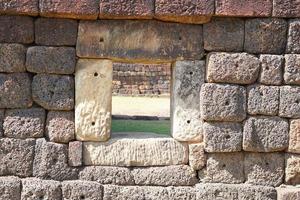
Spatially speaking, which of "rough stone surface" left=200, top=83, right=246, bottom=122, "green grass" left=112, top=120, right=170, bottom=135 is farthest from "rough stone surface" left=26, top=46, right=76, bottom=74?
"green grass" left=112, top=120, right=170, bottom=135

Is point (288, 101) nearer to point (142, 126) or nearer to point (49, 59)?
point (49, 59)

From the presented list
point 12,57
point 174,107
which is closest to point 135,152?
point 174,107

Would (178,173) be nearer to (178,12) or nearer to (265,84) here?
(265,84)

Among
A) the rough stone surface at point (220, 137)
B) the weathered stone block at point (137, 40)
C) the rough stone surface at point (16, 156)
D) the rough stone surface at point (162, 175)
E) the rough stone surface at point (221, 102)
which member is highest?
the weathered stone block at point (137, 40)

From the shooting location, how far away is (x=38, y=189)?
580 centimetres

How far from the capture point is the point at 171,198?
589cm

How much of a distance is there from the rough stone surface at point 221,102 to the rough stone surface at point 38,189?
6.66 feet

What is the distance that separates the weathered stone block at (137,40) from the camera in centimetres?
574

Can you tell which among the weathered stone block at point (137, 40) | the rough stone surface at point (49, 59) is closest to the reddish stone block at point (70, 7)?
the weathered stone block at point (137, 40)

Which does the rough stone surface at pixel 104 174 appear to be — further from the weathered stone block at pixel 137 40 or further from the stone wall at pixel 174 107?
the weathered stone block at pixel 137 40

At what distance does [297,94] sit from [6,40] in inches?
140

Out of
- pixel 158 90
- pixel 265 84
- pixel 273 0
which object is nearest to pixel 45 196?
pixel 265 84

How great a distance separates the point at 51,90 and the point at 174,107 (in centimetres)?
151

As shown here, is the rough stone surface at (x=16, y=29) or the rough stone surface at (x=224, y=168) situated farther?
the rough stone surface at (x=224, y=168)
